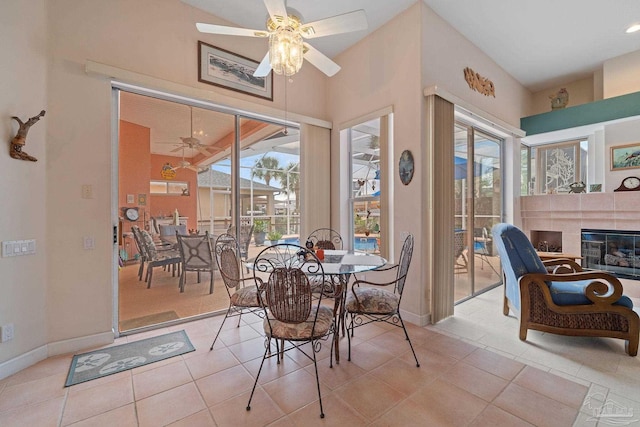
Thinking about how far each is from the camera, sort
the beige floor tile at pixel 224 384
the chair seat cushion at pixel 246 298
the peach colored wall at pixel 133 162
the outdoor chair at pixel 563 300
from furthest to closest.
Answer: the peach colored wall at pixel 133 162, the chair seat cushion at pixel 246 298, the outdoor chair at pixel 563 300, the beige floor tile at pixel 224 384

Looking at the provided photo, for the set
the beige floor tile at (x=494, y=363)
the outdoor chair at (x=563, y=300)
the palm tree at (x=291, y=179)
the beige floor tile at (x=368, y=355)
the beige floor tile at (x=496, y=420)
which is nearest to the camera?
the beige floor tile at (x=496, y=420)

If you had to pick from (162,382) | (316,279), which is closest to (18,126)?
(162,382)

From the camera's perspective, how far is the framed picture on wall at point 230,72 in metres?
3.17

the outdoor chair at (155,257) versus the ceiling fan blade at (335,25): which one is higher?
the ceiling fan blade at (335,25)

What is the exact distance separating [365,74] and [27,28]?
339 cm

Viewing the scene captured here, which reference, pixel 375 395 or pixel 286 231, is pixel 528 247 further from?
pixel 286 231

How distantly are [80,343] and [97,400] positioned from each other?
3.13 feet

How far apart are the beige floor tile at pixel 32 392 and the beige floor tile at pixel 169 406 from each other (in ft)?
2.21

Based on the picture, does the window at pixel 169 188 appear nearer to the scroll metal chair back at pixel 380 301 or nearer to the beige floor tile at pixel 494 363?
the scroll metal chair back at pixel 380 301

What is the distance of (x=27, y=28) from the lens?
7.31 ft

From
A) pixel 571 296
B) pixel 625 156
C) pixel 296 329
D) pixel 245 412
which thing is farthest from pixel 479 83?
pixel 245 412

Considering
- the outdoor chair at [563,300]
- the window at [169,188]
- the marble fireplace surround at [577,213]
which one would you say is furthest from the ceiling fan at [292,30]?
the marble fireplace surround at [577,213]

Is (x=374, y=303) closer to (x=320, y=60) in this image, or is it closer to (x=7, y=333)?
(x=320, y=60)

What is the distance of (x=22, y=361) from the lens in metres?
2.18
